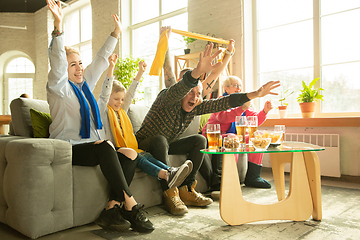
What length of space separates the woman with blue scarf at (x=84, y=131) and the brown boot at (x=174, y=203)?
0.97 feet

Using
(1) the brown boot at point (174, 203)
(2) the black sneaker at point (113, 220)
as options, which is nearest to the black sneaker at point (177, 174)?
(1) the brown boot at point (174, 203)

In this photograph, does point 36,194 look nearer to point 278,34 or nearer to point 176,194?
point 176,194

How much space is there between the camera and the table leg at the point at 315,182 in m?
1.75

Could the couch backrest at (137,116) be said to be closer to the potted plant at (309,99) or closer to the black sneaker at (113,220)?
the black sneaker at (113,220)

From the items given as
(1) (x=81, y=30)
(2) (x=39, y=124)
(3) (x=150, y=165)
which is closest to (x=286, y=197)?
(3) (x=150, y=165)

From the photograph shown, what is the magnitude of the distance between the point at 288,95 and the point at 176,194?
2346mm

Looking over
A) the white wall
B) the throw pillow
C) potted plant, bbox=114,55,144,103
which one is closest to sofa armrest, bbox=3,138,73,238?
the throw pillow

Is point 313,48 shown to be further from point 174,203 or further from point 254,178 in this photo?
point 174,203

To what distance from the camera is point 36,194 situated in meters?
1.46

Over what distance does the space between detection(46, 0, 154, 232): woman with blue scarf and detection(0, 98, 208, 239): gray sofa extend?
3.1 inches

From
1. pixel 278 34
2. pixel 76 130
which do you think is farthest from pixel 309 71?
pixel 76 130

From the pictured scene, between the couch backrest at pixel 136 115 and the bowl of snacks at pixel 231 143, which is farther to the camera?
the couch backrest at pixel 136 115

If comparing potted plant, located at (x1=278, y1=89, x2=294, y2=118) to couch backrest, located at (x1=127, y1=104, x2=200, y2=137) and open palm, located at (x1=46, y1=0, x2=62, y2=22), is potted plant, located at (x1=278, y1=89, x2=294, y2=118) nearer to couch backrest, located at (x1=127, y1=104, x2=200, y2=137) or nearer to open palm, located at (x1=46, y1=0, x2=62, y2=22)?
couch backrest, located at (x1=127, y1=104, x2=200, y2=137)

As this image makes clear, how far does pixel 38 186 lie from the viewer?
1461 millimetres
